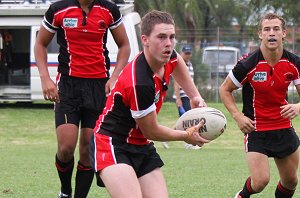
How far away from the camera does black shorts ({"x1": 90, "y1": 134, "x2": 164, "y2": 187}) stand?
6.36 metres

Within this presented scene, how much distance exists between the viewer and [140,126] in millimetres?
6262

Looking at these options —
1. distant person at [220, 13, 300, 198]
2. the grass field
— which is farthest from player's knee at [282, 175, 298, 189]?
the grass field

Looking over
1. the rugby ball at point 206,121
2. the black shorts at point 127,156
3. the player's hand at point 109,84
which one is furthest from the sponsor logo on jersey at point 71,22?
the rugby ball at point 206,121

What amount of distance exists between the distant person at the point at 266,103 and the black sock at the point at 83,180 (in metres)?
1.55

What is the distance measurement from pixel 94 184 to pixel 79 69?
320cm

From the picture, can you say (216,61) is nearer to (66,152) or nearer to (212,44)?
(212,44)

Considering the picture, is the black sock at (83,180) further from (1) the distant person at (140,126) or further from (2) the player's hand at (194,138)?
(2) the player's hand at (194,138)

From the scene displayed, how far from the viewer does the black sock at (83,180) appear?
8.15 meters

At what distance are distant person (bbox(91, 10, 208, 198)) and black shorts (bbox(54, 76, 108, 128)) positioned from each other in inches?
57.2

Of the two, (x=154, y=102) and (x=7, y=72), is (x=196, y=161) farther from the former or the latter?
(x=7, y=72)

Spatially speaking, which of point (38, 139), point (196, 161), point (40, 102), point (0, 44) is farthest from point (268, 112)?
point (40, 102)

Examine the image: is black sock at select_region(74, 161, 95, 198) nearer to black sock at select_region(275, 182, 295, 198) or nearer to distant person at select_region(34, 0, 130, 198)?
distant person at select_region(34, 0, 130, 198)

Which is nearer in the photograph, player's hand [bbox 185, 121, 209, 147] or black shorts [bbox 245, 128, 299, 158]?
player's hand [bbox 185, 121, 209, 147]

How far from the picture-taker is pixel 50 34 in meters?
8.03
